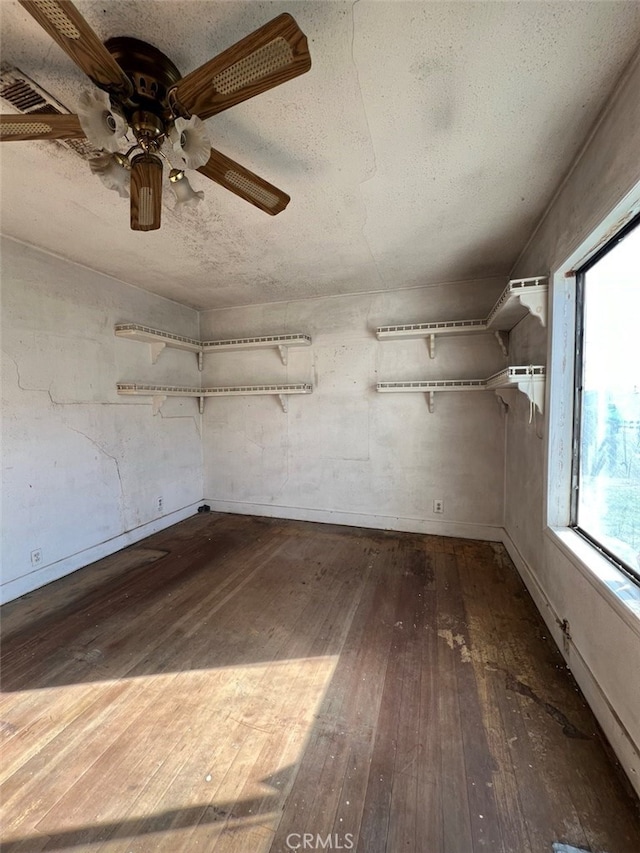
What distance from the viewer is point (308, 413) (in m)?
3.75

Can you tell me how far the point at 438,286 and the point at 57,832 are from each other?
3895mm

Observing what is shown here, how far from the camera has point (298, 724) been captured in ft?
4.60

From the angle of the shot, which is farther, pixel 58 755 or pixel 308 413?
pixel 308 413

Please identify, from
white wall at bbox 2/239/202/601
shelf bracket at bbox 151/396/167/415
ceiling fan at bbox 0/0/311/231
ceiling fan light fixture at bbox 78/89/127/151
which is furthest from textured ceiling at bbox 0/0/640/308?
shelf bracket at bbox 151/396/167/415

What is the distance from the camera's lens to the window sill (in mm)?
1191

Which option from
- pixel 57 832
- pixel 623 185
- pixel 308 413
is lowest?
pixel 57 832

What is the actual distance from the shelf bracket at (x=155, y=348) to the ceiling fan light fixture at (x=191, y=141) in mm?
2563

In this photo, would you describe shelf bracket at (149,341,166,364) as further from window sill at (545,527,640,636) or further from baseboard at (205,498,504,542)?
window sill at (545,527,640,636)

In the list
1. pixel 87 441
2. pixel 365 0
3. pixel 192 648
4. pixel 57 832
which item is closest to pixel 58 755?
pixel 57 832

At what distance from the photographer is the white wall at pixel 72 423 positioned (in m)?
2.35

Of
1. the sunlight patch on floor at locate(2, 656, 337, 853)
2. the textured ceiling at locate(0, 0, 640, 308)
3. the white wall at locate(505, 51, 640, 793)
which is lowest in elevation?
the sunlight patch on floor at locate(2, 656, 337, 853)

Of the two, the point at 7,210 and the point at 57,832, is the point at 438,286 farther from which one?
the point at 57,832

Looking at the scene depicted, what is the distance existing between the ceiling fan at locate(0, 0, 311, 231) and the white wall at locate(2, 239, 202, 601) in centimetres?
170

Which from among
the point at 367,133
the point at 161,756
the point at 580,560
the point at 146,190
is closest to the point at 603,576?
the point at 580,560
